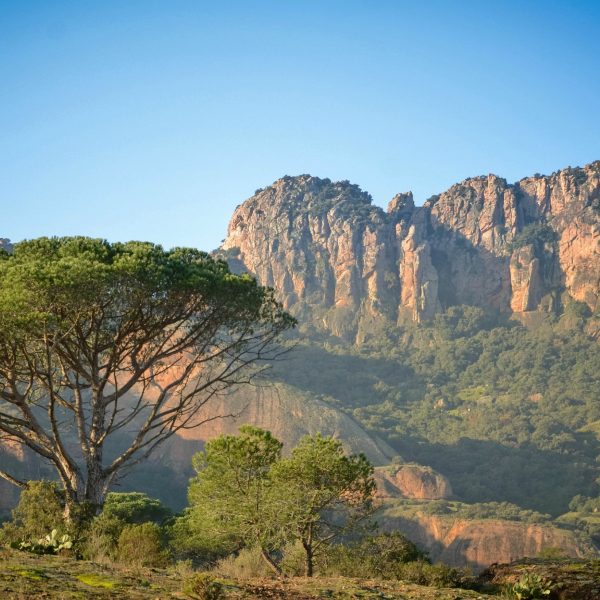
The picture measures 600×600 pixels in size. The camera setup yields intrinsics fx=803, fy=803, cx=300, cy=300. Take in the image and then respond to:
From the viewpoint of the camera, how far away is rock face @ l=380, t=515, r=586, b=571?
8062 centimetres

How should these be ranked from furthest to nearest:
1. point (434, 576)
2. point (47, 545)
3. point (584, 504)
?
point (584, 504) → point (47, 545) → point (434, 576)

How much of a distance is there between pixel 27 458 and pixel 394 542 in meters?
75.4

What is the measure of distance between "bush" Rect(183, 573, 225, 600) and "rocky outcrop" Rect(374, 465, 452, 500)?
296 feet

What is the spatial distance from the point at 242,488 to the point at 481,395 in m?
138

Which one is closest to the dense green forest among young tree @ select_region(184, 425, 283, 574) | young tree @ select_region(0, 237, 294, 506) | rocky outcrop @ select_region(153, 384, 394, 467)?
rocky outcrop @ select_region(153, 384, 394, 467)

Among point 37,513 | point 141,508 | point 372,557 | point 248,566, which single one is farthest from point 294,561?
point 141,508

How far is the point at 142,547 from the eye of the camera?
19.7 m

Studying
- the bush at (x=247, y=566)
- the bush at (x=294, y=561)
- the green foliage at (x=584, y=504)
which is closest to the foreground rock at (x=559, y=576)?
the bush at (x=247, y=566)

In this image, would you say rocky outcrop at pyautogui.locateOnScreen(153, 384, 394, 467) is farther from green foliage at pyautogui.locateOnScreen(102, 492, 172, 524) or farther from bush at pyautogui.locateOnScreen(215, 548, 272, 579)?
bush at pyautogui.locateOnScreen(215, 548, 272, 579)

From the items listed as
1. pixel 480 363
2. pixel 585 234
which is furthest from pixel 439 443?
pixel 585 234

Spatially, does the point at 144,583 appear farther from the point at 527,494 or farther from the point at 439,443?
the point at 439,443

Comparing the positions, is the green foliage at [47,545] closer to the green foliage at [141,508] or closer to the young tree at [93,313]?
the young tree at [93,313]

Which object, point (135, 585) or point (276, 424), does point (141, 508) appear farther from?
point (276, 424)

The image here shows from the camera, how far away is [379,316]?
574 feet
